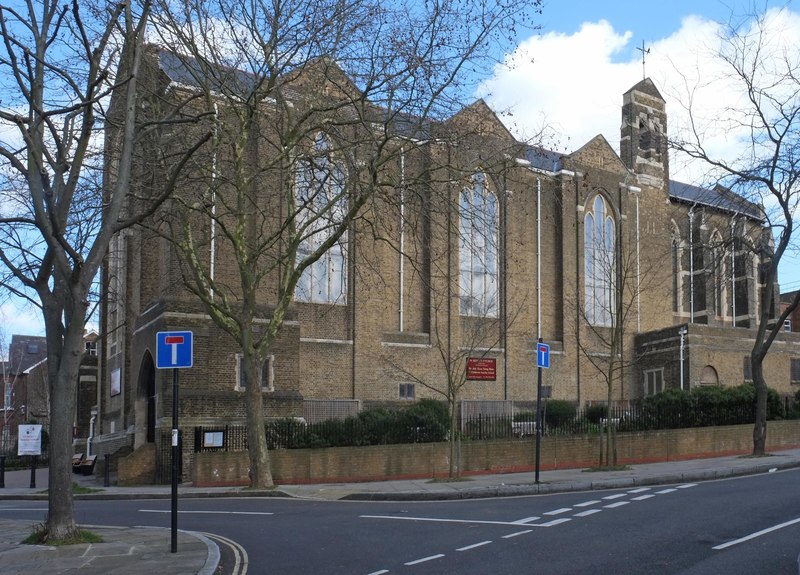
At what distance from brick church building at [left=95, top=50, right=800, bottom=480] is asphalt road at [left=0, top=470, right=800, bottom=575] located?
9157 millimetres

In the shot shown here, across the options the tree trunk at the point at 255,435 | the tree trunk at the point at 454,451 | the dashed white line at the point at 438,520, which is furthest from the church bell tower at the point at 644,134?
the dashed white line at the point at 438,520

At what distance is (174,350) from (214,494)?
10.1 metres

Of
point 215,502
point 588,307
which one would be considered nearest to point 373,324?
point 588,307

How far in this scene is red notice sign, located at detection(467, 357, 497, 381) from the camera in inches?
1510

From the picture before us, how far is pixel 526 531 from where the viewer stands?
40.6 ft

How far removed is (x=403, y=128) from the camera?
2248cm

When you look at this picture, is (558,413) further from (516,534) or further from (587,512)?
(516,534)

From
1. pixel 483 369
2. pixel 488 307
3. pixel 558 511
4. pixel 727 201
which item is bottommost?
pixel 558 511

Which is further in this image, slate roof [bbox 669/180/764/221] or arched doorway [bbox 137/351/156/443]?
arched doorway [bbox 137/351/156/443]

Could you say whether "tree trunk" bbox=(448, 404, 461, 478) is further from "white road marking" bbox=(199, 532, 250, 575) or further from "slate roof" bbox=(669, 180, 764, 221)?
"slate roof" bbox=(669, 180, 764, 221)

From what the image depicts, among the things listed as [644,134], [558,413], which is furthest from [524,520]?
[644,134]

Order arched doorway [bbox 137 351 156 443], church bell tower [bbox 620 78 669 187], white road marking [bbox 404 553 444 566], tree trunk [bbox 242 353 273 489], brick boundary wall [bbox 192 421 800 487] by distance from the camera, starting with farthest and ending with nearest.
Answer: church bell tower [bbox 620 78 669 187]
arched doorway [bbox 137 351 156 443]
brick boundary wall [bbox 192 421 800 487]
tree trunk [bbox 242 353 273 489]
white road marking [bbox 404 553 444 566]

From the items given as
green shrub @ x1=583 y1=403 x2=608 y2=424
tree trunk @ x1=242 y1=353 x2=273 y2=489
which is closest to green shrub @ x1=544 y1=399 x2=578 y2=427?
green shrub @ x1=583 y1=403 x2=608 y2=424

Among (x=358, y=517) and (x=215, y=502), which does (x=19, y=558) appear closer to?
(x=358, y=517)
